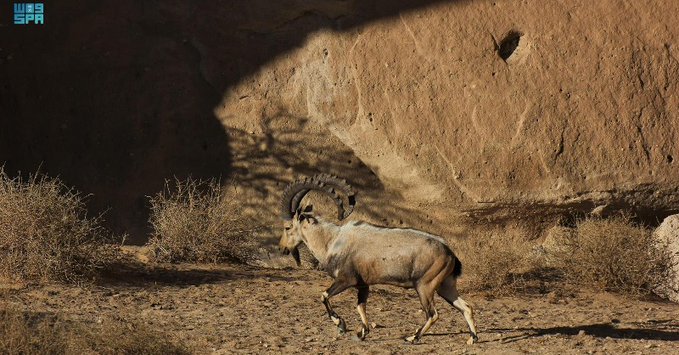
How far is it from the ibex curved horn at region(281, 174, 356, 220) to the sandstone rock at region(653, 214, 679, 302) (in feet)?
12.8

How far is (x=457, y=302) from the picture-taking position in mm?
9375

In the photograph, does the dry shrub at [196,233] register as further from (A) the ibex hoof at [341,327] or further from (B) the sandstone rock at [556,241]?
(B) the sandstone rock at [556,241]

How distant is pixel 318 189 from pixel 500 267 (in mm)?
2678

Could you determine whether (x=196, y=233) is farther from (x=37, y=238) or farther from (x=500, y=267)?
(x=500, y=267)

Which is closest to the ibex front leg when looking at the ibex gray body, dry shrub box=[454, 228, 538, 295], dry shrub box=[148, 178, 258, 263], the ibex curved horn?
the ibex gray body

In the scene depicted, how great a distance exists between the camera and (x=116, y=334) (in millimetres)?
8203

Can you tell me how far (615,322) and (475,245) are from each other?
282 centimetres

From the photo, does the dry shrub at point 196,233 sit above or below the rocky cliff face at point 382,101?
below

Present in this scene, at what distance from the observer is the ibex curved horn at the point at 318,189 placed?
Answer: 32.4 ft

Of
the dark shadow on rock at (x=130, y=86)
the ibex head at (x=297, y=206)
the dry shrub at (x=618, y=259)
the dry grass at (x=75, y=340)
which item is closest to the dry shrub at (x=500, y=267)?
the dry shrub at (x=618, y=259)

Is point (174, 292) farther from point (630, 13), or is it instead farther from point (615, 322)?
point (630, 13)

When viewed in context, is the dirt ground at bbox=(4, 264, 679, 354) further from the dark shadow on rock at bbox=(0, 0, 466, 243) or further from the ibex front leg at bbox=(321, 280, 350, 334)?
the dark shadow on rock at bbox=(0, 0, 466, 243)

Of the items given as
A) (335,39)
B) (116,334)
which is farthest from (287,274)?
(116,334)

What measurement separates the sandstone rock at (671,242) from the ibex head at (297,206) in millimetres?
3939
